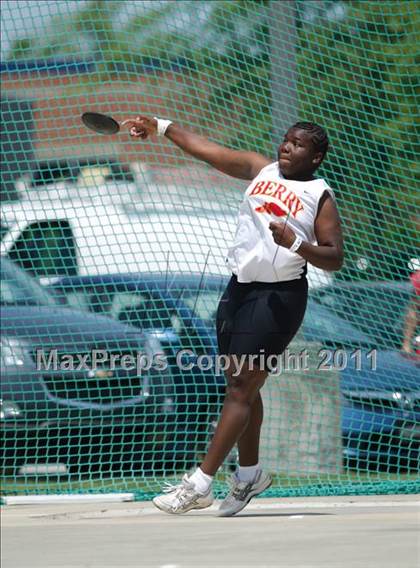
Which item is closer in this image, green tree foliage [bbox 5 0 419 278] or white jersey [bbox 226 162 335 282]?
white jersey [bbox 226 162 335 282]

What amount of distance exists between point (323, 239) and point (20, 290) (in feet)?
11.7

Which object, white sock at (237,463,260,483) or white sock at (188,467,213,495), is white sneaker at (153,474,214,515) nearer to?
white sock at (188,467,213,495)

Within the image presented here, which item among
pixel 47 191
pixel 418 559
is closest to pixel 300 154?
pixel 418 559

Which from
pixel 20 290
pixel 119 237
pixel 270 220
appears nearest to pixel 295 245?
pixel 270 220

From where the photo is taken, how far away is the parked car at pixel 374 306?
830 centimetres

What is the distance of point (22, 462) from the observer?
8.55m

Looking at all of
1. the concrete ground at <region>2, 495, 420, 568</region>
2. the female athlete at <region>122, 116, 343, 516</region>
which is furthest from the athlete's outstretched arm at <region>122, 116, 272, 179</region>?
the concrete ground at <region>2, 495, 420, 568</region>

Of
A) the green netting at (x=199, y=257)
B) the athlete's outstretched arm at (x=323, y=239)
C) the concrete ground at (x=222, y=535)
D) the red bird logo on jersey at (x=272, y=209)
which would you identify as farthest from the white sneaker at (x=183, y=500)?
the green netting at (x=199, y=257)

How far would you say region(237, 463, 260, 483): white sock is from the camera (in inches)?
236

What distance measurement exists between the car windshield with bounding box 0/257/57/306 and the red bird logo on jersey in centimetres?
325

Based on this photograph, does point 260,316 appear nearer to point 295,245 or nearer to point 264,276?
point 264,276

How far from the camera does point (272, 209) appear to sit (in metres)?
5.62

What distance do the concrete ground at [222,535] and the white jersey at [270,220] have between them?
1183mm

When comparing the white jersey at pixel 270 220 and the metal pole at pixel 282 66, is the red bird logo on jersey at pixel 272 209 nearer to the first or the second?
the white jersey at pixel 270 220
